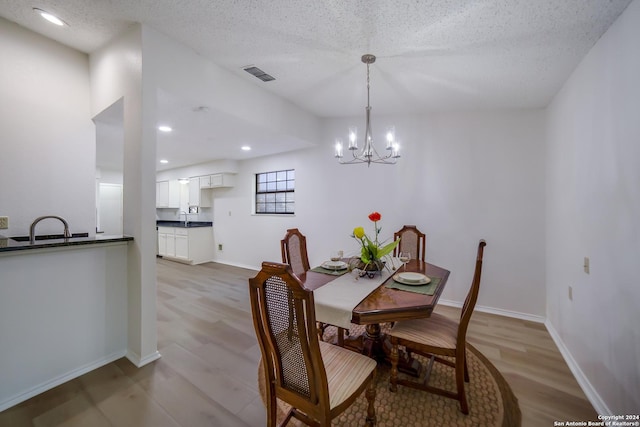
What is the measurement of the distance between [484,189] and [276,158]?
3.51 metres

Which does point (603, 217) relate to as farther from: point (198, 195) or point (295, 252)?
point (198, 195)

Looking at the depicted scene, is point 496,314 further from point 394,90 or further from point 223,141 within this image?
point 223,141

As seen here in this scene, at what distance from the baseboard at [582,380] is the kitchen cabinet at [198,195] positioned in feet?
21.1

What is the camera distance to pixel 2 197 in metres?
2.35

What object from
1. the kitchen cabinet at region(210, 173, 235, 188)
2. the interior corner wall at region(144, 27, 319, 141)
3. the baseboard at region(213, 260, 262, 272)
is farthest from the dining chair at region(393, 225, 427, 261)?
the kitchen cabinet at region(210, 173, 235, 188)

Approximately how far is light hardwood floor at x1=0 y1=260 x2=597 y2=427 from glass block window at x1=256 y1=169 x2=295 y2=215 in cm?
248

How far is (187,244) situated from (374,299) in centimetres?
521

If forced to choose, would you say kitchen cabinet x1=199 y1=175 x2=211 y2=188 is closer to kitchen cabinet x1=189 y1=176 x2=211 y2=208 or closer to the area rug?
kitchen cabinet x1=189 y1=176 x2=211 y2=208

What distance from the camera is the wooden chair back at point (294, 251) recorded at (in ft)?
8.32

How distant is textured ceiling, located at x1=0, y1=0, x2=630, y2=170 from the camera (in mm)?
1704

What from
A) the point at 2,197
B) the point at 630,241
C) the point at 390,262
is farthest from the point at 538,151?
the point at 2,197

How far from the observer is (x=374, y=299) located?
67.3 inches

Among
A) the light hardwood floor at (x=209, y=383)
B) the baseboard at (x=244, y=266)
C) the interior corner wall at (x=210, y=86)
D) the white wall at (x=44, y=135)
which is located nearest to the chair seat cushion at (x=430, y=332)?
the light hardwood floor at (x=209, y=383)

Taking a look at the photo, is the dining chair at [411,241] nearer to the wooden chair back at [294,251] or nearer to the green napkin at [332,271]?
the green napkin at [332,271]
